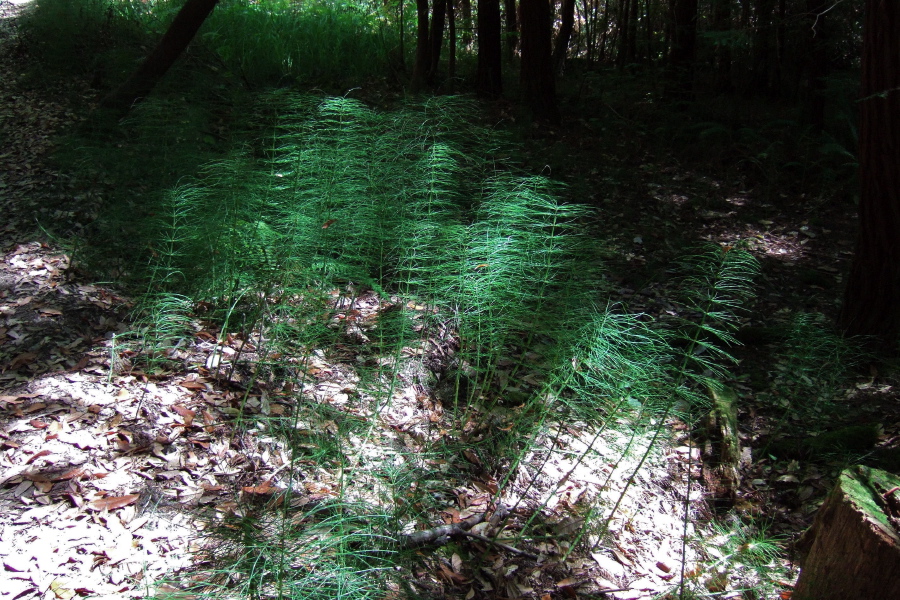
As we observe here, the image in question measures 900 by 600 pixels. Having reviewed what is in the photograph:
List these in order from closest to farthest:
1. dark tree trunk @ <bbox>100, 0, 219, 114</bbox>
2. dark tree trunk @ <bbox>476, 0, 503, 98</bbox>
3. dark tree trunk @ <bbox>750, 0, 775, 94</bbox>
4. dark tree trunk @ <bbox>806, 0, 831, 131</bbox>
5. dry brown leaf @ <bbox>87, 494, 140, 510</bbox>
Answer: dry brown leaf @ <bbox>87, 494, 140, 510</bbox> < dark tree trunk @ <bbox>100, 0, 219, 114</bbox> < dark tree trunk @ <bbox>806, 0, 831, 131</bbox> < dark tree trunk @ <bbox>476, 0, 503, 98</bbox> < dark tree trunk @ <bbox>750, 0, 775, 94</bbox>

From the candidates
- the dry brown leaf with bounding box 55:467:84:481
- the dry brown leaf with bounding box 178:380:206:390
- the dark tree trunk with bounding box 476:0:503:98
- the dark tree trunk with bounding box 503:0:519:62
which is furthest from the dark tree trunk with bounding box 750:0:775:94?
the dry brown leaf with bounding box 55:467:84:481

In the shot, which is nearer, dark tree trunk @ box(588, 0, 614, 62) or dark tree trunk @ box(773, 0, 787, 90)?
dark tree trunk @ box(773, 0, 787, 90)

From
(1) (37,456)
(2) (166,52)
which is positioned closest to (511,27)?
(2) (166,52)

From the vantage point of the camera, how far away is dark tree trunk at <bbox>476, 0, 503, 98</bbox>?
7.17 m

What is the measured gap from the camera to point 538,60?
22.4 ft

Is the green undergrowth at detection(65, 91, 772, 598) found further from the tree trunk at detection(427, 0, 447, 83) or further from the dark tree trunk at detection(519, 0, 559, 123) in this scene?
the tree trunk at detection(427, 0, 447, 83)

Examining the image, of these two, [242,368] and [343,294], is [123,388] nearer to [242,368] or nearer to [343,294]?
[242,368]

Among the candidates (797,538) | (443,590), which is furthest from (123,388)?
(797,538)

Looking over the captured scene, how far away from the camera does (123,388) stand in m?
2.93

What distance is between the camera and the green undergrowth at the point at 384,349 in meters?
2.41

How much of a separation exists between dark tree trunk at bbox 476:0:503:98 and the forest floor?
11.1ft

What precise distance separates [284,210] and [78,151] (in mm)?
2021

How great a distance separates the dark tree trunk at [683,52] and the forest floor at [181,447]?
3.28 m

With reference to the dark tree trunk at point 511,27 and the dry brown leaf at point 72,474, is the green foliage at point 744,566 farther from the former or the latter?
the dark tree trunk at point 511,27
